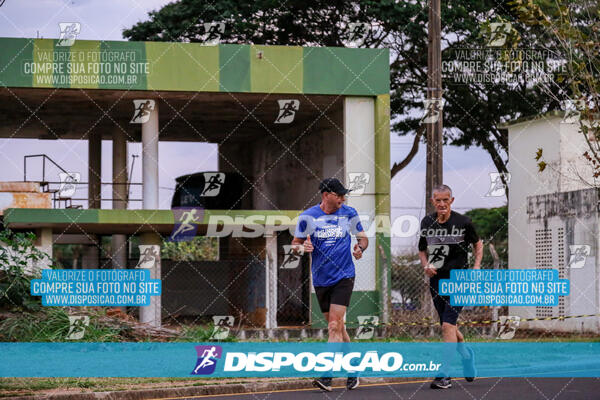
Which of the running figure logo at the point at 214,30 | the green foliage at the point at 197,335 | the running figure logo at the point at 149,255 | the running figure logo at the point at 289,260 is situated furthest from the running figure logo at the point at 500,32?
the running figure logo at the point at 214,30

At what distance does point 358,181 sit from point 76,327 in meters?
8.51

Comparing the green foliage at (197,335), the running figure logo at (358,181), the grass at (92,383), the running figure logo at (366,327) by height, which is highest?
the running figure logo at (358,181)

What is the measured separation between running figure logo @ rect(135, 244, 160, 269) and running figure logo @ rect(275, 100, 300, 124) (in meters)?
4.68

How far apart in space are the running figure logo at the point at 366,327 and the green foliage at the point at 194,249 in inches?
1248

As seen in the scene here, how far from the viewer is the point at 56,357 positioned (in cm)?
1506

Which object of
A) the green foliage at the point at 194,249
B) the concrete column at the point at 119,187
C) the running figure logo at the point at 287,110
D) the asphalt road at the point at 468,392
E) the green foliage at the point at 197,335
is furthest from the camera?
the green foliage at the point at 194,249

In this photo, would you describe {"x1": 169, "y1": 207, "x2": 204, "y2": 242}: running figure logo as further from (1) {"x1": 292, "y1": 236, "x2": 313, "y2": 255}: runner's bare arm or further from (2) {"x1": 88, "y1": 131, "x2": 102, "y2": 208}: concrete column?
(1) {"x1": 292, "y1": 236, "x2": 313, "y2": 255}: runner's bare arm

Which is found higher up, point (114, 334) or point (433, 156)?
point (433, 156)

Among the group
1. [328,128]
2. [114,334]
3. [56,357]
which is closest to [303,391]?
[56,357]

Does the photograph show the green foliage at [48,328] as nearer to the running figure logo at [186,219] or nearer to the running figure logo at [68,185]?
the running figure logo at [186,219]

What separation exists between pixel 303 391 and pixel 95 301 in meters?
9.57

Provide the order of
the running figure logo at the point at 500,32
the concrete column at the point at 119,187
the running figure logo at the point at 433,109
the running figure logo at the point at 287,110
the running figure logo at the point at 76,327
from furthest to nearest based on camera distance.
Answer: the concrete column at the point at 119,187
the running figure logo at the point at 287,110
the running figure logo at the point at 433,109
the running figure logo at the point at 76,327
the running figure logo at the point at 500,32

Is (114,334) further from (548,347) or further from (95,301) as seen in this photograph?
(548,347)

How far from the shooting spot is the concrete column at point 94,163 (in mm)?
30828
